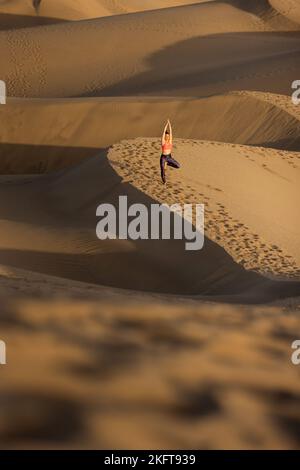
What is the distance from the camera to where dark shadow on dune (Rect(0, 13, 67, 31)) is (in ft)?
118

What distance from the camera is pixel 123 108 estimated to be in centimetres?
1847

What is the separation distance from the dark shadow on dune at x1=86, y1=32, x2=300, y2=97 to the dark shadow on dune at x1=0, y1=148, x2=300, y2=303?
416 inches

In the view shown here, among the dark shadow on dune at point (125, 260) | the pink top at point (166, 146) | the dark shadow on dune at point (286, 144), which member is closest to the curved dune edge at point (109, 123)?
the dark shadow on dune at point (286, 144)

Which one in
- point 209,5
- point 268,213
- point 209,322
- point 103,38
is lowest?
point 209,322

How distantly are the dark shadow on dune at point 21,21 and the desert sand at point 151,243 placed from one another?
19.2ft

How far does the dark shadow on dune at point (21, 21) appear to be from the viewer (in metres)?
36.1

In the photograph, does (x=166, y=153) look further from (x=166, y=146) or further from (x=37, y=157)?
(x=37, y=157)

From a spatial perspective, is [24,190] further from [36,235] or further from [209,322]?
[209,322]

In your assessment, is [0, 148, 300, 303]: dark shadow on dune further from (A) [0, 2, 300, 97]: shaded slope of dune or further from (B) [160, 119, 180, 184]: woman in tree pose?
(A) [0, 2, 300, 97]: shaded slope of dune

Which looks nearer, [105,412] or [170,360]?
[105,412]

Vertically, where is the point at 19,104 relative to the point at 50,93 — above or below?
below

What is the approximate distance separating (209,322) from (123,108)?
15.3m

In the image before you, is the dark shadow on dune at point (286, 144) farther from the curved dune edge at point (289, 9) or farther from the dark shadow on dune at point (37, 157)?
the curved dune edge at point (289, 9)
